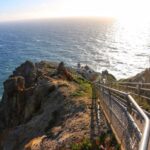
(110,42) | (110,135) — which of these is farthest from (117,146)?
(110,42)

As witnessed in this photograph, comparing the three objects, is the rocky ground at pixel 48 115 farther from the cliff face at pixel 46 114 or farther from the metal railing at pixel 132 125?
the metal railing at pixel 132 125

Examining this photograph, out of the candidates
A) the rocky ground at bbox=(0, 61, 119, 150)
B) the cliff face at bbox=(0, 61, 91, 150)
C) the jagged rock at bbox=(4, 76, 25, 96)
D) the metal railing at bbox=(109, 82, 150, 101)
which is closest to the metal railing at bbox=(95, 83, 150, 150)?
the metal railing at bbox=(109, 82, 150, 101)

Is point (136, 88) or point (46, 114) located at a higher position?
point (136, 88)

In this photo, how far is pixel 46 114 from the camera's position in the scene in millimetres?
24469

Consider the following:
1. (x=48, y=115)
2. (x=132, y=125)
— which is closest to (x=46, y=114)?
(x=48, y=115)

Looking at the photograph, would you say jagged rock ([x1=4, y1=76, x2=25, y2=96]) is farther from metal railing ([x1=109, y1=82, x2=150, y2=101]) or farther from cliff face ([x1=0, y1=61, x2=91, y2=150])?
metal railing ([x1=109, y1=82, x2=150, y2=101])

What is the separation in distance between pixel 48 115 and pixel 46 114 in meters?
0.60

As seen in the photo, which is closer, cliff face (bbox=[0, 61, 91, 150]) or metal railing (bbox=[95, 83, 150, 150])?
metal railing (bbox=[95, 83, 150, 150])

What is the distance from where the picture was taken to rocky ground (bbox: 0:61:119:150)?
1703 centimetres

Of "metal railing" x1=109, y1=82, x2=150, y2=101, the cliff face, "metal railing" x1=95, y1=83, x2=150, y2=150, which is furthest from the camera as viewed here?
the cliff face

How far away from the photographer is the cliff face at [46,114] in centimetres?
1752

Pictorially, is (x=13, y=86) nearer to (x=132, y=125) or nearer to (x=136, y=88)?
(x=136, y=88)

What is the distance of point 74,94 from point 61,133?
8409mm

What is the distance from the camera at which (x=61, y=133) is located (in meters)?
17.8
